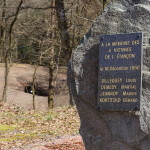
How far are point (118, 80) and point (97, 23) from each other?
0.93 metres

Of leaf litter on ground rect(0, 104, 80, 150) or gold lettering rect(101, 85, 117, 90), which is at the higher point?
gold lettering rect(101, 85, 117, 90)

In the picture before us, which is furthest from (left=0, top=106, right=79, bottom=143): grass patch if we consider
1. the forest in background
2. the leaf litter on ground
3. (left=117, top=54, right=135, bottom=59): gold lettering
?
(left=117, top=54, right=135, bottom=59): gold lettering

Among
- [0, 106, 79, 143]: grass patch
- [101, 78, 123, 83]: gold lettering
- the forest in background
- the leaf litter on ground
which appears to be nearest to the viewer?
[101, 78, 123, 83]: gold lettering

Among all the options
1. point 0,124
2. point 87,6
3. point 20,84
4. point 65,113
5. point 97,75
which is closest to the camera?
point 97,75

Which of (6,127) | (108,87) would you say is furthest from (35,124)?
(108,87)

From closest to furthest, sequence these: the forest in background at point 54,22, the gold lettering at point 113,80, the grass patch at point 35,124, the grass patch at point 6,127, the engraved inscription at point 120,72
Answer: the engraved inscription at point 120,72, the gold lettering at point 113,80, the grass patch at point 35,124, the grass patch at point 6,127, the forest in background at point 54,22

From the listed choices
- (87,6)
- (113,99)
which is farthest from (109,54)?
(87,6)

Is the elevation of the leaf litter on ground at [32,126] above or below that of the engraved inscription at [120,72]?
below

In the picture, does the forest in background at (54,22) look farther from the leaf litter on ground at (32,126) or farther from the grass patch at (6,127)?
the grass patch at (6,127)

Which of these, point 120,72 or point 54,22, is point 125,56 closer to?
point 120,72

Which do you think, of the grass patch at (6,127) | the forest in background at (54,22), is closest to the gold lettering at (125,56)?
the grass patch at (6,127)

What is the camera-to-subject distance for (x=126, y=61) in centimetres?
596

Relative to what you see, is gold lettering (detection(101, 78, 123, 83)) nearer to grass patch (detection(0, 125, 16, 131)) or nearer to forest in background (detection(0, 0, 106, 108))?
grass patch (detection(0, 125, 16, 131))

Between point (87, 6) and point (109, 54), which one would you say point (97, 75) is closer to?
point (109, 54)
